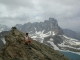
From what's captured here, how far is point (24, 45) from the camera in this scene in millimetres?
27531

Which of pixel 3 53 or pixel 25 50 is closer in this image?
pixel 25 50

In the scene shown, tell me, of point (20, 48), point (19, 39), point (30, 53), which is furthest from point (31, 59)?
point (19, 39)

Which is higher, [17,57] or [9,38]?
[9,38]

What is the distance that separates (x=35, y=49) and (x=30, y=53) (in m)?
2.32

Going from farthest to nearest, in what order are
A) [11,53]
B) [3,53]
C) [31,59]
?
[3,53]
[11,53]
[31,59]

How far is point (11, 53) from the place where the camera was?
89.0 feet

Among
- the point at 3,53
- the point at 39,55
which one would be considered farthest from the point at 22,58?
the point at 3,53

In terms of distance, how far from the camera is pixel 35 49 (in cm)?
2842

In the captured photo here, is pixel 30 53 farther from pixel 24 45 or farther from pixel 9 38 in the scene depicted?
pixel 9 38

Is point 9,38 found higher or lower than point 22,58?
higher

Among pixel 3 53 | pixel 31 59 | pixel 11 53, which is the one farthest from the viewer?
pixel 3 53

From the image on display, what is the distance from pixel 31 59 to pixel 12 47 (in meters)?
4.38

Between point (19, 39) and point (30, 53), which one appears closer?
point (30, 53)

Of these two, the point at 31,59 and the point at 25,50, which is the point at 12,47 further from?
the point at 31,59
